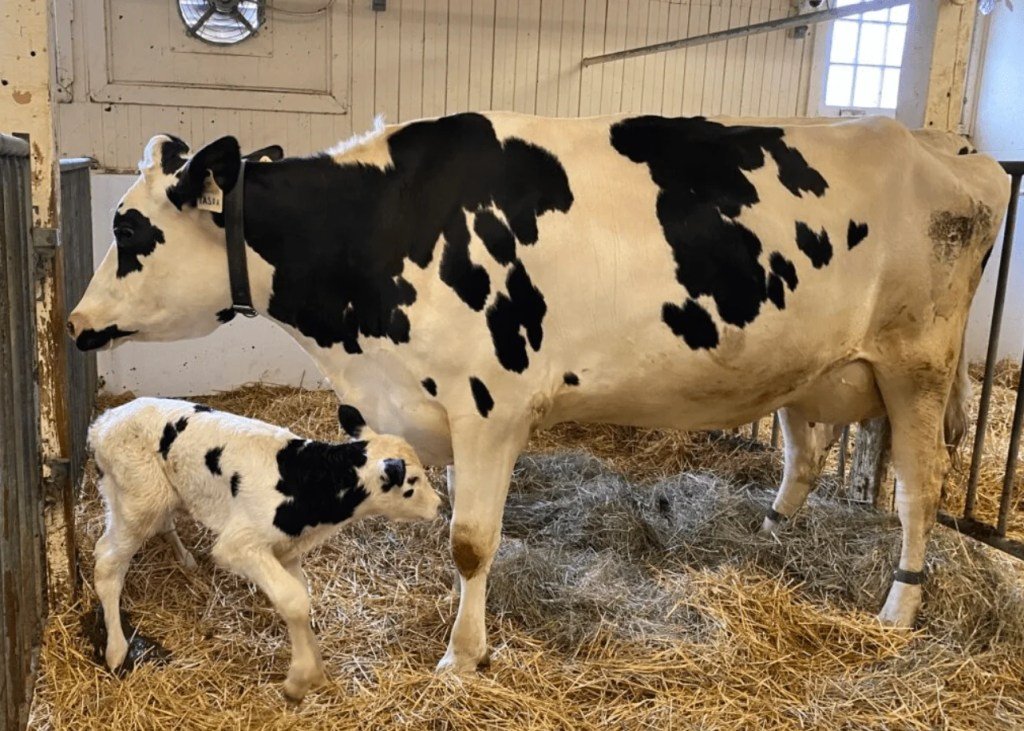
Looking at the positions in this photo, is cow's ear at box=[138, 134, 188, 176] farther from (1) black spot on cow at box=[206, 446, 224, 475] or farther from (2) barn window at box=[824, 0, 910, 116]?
(2) barn window at box=[824, 0, 910, 116]

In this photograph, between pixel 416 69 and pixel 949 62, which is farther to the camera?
pixel 416 69

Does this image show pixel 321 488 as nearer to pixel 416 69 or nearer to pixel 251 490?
pixel 251 490

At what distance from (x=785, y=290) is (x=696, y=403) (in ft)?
1.61

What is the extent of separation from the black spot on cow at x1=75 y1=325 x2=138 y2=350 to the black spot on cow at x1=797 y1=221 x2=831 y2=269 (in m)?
2.21

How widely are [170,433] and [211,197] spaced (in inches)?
29.9

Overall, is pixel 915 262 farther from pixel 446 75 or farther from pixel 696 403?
pixel 446 75

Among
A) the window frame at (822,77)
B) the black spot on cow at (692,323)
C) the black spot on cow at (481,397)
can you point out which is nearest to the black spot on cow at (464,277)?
the black spot on cow at (481,397)

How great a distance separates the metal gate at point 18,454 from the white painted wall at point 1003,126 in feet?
26.3

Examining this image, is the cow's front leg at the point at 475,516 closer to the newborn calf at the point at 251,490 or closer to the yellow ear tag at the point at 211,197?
the newborn calf at the point at 251,490

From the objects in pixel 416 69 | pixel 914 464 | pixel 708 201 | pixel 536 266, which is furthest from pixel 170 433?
pixel 416 69

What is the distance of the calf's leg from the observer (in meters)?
2.71

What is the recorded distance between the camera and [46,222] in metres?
2.90

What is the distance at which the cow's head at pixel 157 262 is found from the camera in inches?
112

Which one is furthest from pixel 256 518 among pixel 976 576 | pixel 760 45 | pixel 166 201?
pixel 760 45
